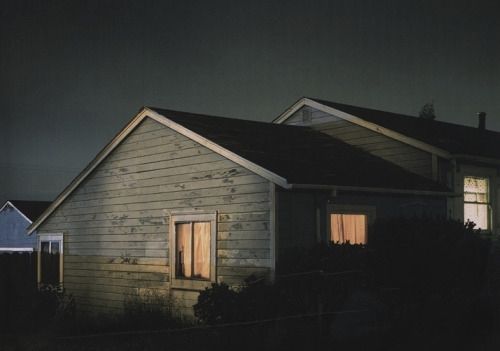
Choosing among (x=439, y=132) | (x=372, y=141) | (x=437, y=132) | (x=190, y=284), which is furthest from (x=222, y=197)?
(x=439, y=132)

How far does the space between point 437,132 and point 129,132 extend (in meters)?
9.01

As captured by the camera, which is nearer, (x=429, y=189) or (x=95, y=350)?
(x=95, y=350)

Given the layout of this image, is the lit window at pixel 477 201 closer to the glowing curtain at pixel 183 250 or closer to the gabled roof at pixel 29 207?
the glowing curtain at pixel 183 250

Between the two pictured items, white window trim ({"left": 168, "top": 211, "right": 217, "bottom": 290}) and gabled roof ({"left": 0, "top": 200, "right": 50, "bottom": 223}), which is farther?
gabled roof ({"left": 0, "top": 200, "right": 50, "bottom": 223})

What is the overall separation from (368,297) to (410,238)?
4.78 ft

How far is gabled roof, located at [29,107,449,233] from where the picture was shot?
1545cm

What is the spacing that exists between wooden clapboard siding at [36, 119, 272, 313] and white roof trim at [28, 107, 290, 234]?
14cm

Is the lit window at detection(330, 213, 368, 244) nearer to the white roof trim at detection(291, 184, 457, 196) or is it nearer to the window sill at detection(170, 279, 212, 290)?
the white roof trim at detection(291, 184, 457, 196)

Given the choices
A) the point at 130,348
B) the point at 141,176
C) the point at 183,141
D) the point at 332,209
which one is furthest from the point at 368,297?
the point at 141,176

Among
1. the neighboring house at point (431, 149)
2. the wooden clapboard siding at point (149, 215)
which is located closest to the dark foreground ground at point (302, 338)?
the wooden clapboard siding at point (149, 215)

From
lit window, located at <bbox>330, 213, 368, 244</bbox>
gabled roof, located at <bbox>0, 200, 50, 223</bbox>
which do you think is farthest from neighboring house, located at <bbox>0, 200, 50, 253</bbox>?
lit window, located at <bbox>330, 213, 368, 244</bbox>

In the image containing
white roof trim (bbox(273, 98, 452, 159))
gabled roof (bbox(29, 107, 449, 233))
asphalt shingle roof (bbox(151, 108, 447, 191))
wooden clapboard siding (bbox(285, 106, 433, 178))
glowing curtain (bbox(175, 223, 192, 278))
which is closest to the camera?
gabled roof (bbox(29, 107, 449, 233))

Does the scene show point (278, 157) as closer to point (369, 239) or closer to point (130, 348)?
point (369, 239)

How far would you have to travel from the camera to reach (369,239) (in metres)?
14.8
